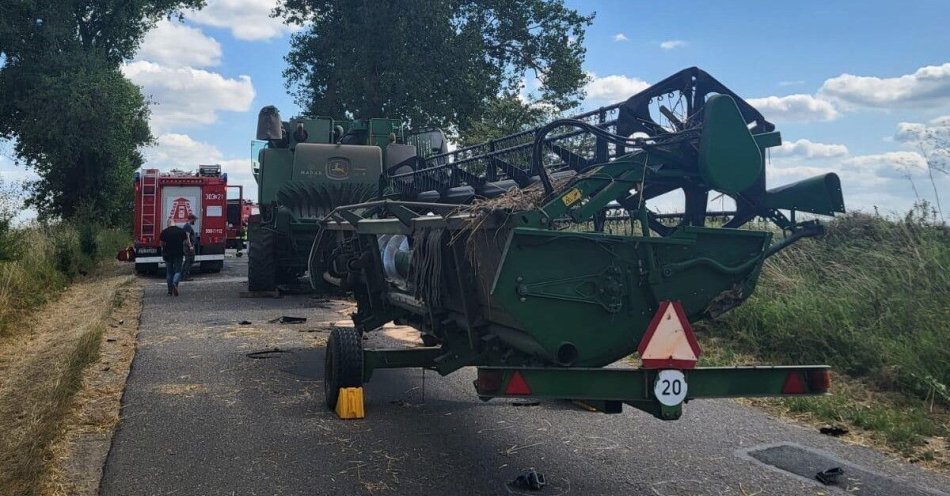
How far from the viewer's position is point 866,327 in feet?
25.7

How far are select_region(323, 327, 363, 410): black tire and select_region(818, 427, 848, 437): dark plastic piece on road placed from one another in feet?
12.2

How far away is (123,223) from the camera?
31.0 m

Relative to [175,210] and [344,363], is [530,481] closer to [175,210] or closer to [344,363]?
[344,363]

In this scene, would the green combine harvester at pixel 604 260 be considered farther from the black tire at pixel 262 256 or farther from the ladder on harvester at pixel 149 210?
the ladder on harvester at pixel 149 210

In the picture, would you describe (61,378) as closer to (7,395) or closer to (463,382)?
(7,395)

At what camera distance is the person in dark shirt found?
15148 millimetres

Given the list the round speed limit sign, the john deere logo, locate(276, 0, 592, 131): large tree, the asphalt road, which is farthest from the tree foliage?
the round speed limit sign

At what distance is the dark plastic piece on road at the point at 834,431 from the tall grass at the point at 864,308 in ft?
3.40

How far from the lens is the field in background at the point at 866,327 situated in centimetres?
630

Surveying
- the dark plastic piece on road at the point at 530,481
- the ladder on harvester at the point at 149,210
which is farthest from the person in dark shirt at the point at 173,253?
the dark plastic piece on road at the point at 530,481

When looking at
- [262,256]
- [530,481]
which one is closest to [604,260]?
[530,481]

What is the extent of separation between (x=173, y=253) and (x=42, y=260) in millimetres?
3244

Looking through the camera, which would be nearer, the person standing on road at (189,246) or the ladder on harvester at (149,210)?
the person standing on road at (189,246)

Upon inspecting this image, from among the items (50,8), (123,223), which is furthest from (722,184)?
(123,223)
